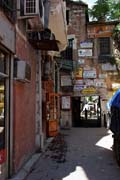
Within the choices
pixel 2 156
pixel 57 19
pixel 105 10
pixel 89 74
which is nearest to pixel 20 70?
pixel 2 156

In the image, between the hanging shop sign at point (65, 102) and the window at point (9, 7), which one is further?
the hanging shop sign at point (65, 102)

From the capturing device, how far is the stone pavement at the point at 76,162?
7970 millimetres

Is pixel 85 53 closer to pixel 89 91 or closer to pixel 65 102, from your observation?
pixel 89 91

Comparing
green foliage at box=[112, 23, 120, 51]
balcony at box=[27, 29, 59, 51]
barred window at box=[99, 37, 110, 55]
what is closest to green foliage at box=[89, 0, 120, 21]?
green foliage at box=[112, 23, 120, 51]

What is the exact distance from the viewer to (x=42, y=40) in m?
9.91

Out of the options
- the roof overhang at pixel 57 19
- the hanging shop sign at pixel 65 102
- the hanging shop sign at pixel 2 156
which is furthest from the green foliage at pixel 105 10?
the hanging shop sign at pixel 2 156

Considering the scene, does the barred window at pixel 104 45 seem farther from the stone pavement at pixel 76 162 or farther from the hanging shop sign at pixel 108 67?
the stone pavement at pixel 76 162

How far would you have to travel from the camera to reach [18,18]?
793 centimetres

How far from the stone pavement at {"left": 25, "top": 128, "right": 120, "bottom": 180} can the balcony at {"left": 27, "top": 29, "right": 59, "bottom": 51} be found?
3.23 m

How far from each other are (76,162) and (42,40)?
3473mm

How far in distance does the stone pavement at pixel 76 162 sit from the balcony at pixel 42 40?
323cm

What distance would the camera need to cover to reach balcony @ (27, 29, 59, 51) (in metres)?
9.75

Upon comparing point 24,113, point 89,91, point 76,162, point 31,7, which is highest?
point 31,7

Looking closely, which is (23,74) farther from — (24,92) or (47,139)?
(47,139)
